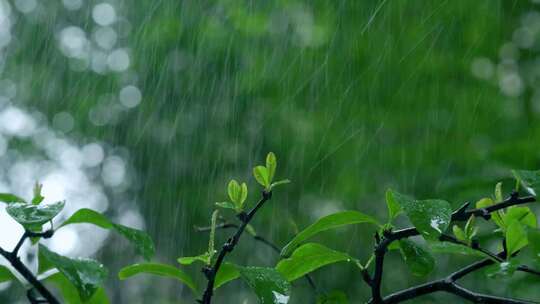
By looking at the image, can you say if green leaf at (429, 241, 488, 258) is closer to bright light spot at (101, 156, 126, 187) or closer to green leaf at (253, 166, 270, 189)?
green leaf at (253, 166, 270, 189)

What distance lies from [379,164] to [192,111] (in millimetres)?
1235

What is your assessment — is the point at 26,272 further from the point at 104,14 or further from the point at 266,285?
the point at 104,14

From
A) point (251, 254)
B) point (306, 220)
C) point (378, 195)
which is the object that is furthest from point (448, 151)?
point (251, 254)

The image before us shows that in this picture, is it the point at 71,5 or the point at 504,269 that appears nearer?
the point at 504,269

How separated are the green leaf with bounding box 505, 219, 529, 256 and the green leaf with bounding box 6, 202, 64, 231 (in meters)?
0.29

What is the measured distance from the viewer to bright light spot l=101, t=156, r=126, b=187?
340 cm

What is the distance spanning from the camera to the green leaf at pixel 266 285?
42 cm

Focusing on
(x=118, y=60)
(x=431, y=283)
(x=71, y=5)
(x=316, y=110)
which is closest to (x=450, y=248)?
(x=431, y=283)

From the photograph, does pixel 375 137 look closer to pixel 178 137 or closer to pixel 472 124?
pixel 472 124

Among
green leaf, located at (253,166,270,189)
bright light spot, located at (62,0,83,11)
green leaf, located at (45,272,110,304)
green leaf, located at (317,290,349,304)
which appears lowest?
green leaf, located at (317,290,349,304)

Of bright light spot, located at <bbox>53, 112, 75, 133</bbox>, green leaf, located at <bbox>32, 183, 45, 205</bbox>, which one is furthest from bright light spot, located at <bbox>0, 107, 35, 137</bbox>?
green leaf, located at <bbox>32, 183, 45, 205</bbox>

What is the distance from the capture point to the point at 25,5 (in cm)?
416

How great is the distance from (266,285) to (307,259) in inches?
2.5

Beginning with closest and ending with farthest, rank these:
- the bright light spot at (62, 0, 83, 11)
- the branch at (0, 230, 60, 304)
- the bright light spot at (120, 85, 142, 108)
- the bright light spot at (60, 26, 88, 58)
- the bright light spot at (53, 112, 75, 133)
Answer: the branch at (0, 230, 60, 304)
the bright light spot at (120, 85, 142, 108)
the bright light spot at (53, 112, 75, 133)
the bright light spot at (60, 26, 88, 58)
the bright light spot at (62, 0, 83, 11)
